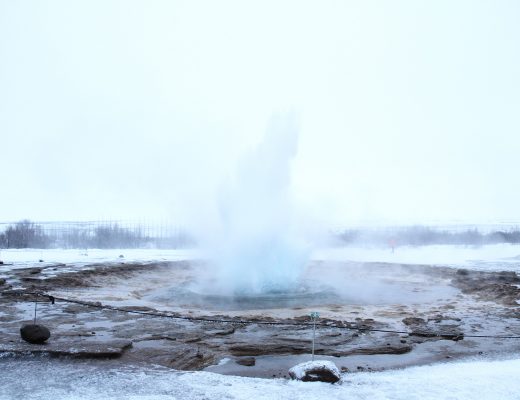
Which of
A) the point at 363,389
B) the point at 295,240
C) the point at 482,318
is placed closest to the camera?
the point at 363,389

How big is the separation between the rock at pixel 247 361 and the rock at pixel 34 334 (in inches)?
130

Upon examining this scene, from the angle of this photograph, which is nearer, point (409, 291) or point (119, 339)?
point (119, 339)

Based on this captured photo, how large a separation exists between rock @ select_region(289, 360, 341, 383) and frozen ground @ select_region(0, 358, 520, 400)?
0.10 metres

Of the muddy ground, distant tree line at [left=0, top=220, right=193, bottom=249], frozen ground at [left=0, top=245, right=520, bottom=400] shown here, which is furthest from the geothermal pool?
distant tree line at [left=0, top=220, right=193, bottom=249]

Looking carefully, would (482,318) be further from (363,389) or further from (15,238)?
(15,238)

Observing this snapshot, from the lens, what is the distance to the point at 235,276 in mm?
18984

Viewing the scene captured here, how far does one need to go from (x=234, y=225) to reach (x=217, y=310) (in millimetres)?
7077

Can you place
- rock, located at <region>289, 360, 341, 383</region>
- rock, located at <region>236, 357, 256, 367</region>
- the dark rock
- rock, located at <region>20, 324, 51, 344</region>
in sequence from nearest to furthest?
rock, located at <region>289, 360, 341, 383</region>, rock, located at <region>236, 357, 256, 367</region>, rock, located at <region>20, 324, 51, 344</region>, the dark rock

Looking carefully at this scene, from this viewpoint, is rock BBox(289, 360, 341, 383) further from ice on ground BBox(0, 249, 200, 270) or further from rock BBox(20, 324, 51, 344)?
ice on ground BBox(0, 249, 200, 270)

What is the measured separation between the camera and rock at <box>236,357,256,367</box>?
7348 mm

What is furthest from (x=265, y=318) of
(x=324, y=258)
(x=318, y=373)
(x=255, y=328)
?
(x=324, y=258)

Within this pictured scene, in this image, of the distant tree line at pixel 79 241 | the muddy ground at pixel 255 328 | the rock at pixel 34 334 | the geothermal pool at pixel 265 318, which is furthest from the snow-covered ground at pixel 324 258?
the distant tree line at pixel 79 241

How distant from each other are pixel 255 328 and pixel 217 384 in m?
Result: 4.13

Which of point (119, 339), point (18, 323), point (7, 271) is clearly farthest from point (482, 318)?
point (7, 271)
